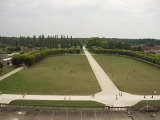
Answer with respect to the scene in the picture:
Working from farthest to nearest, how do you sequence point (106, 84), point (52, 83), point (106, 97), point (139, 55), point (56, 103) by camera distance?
point (139, 55) → point (52, 83) → point (106, 84) → point (106, 97) → point (56, 103)

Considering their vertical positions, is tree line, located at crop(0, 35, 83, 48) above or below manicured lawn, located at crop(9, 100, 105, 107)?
above

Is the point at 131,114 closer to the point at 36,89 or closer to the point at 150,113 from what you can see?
the point at 150,113

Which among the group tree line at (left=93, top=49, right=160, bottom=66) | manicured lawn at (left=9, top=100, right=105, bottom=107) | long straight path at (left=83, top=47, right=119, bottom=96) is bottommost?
manicured lawn at (left=9, top=100, right=105, bottom=107)

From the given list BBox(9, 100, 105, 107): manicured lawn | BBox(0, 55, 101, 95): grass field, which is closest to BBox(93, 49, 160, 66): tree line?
BBox(0, 55, 101, 95): grass field

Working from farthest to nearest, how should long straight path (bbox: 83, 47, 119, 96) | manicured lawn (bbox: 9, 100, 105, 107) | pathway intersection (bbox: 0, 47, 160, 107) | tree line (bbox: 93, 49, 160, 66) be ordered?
tree line (bbox: 93, 49, 160, 66)
long straight path (bbox: 83, 47, 119, 96)
pathway intersection (bbox: 0, 47, 160, 107)
manicured lawn (bbox: 9, 100, 105, 107)

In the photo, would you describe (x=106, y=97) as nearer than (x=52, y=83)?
Yes

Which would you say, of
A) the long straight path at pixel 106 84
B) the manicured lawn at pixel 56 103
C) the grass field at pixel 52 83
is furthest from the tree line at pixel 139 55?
the manicured lawn at pixel 56 103

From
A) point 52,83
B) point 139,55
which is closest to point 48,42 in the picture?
point 139,55

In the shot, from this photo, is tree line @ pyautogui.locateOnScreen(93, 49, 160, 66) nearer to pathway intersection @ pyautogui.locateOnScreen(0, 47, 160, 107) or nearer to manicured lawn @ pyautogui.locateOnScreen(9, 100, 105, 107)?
pathway intersection @ pyautogui.locateOnScreen(0, 47, 160, 107)

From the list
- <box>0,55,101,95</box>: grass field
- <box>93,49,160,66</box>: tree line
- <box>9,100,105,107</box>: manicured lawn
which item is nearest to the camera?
<box>9,100,105,107</box>: manicured lawn

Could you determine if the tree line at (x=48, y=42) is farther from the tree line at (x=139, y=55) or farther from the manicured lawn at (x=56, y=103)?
the manicured lawn at (x=56, y=103)

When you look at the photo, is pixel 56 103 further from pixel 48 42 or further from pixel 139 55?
pixel 48 42
